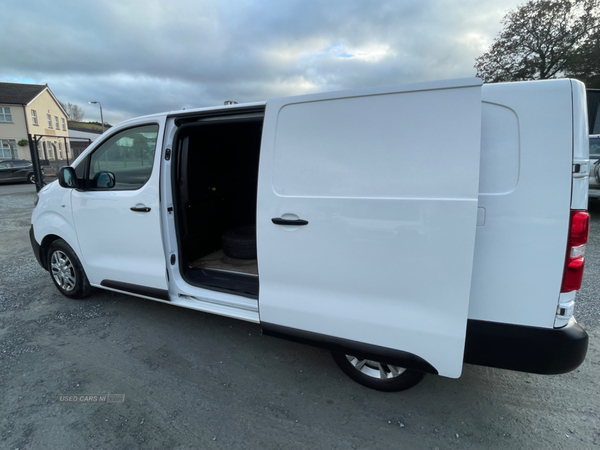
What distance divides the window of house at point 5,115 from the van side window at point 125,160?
111ft

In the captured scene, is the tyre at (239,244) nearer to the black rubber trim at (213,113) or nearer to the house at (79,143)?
the black rubber trim at (213,113)

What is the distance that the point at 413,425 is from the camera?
195 cm

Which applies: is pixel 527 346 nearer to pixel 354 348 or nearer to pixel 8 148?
pixel 354 348

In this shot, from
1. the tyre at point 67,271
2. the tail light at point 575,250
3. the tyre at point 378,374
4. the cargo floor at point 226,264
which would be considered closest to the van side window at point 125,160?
the tyre at point 67,271

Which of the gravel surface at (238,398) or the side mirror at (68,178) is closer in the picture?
the gravel surface at (238,398)

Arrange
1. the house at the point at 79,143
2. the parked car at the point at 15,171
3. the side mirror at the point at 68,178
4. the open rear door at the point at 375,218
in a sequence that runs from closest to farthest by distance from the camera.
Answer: the open rear door at the point at 375,218
the side mirror at the point at 68,178
the parked car at the point at 15,171
the house at the point at 79,143

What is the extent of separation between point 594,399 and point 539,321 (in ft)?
3.58

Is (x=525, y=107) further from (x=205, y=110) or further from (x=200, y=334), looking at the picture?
(x=200, y=334)

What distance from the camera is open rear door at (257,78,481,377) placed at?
5.38ft

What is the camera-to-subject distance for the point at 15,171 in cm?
1656

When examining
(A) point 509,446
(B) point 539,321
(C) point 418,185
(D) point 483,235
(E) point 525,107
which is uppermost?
(E) point 525,107

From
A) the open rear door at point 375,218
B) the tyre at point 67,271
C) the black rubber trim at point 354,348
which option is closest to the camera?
the open rear door at point 375,218

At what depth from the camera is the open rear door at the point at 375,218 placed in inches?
64.5

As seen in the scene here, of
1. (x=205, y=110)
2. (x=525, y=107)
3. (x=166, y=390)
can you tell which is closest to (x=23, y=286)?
(x=166, y=390)
